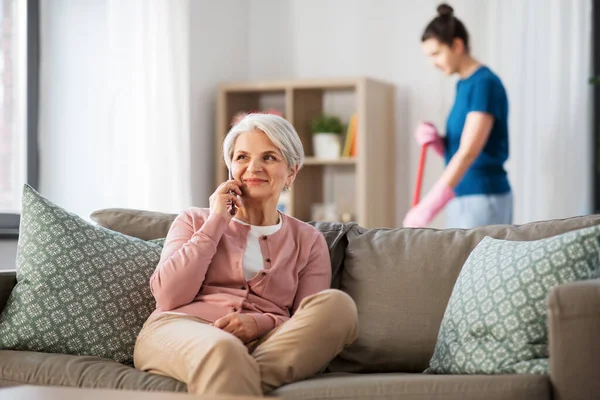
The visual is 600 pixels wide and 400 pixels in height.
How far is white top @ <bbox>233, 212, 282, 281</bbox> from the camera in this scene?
2.41 m

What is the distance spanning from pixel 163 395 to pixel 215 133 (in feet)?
11.5

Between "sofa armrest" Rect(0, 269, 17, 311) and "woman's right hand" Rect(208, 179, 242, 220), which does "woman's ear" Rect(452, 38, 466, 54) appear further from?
"sofa armrest" Rect(0, 269, 17, 311)

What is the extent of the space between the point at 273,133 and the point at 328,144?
7.60 feet

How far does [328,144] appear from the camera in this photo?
4809mm

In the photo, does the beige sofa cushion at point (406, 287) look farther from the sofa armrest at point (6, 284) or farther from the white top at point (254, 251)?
the sofa armrest at point (6, 284)

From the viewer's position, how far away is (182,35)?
14.7 ft

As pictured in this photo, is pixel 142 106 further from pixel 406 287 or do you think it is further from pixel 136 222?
pixel 406 287

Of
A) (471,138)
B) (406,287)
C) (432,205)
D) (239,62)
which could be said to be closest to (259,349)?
(406,287)

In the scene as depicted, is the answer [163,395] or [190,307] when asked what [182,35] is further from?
[163,395]

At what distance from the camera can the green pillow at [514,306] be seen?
82.0 inches

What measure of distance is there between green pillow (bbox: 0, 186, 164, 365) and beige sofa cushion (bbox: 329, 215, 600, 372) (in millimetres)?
558

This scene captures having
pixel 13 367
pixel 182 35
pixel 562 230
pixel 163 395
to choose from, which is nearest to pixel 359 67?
pixel 182 35

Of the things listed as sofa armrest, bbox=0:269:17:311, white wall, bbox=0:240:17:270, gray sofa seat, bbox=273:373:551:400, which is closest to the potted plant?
white wall, bbox=0:240:17:270

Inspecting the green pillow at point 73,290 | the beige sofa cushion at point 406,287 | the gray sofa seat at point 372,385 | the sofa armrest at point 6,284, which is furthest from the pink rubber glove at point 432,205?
the sofa armrest at point 6,284
